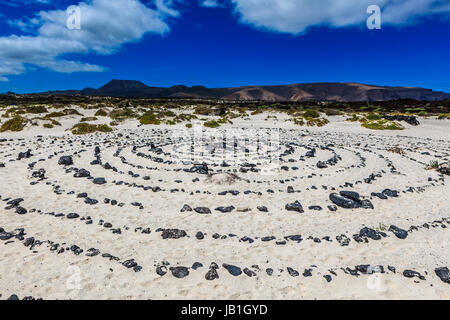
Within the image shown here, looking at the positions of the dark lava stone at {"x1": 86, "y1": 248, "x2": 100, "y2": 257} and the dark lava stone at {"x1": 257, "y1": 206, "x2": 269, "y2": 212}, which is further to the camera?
the dark lava stone at {"x1": 257, "y1": 206, "x2": 269, "y2": 212}

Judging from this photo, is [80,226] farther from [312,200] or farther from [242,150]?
[242,150]

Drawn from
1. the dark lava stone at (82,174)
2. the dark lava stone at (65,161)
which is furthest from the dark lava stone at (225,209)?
the dark lava stone at (65,161)

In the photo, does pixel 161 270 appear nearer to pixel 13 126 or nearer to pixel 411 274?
pixel 411 274

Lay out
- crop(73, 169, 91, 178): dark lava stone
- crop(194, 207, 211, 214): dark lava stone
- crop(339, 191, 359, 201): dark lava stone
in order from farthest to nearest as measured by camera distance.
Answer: crop(73, 169, 91, 178): dark lava stone < crop(339, 191, 359, 201): dark lava stone < crop(194, 207, 211, 214): dark lava stone

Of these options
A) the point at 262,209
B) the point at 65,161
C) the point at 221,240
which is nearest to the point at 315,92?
the point at 65,161

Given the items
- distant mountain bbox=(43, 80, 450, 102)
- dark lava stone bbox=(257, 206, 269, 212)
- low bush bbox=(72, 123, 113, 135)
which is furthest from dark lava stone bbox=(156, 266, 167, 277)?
distant mountain bbox=(43, 80, 450, 102)

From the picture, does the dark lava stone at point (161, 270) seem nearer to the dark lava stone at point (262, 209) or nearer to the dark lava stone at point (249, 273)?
the dark lava stone at point (249, 273)

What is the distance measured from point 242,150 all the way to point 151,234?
984 centimetres

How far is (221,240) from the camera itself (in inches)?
214

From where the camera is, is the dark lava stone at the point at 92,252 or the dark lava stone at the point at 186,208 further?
the dark lava stone at the point at 186,208

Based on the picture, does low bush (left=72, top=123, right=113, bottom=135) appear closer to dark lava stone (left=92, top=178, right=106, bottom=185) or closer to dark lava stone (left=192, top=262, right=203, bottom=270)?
dark lava stone (left=92, top=178, right=106, bottom=185)

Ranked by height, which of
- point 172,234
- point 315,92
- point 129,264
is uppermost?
point 315,92

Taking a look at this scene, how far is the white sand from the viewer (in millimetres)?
4020

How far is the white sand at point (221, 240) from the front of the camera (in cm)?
402
